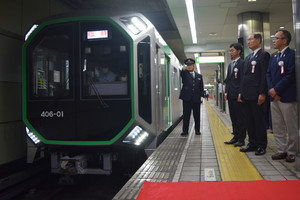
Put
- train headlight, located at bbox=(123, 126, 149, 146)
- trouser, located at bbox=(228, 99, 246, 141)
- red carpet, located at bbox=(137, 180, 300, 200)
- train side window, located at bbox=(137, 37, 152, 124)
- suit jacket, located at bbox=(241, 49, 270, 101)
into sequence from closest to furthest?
red carpet, located at bbox=(137, 180, 300, 200), train headlight, located at bbox=(123, 126, 149, 146), train side window, located at bbox=(137, 37, 152, 124), suit jacket, located at bbox=(241, 49, 270, 101), trouser, located at bbox=(228, 99, 246, 141)

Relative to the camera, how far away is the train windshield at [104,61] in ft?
12.4

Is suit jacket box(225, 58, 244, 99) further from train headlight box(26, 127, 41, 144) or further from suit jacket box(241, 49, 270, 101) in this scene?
train headlight box(26, 127, 41, 144)

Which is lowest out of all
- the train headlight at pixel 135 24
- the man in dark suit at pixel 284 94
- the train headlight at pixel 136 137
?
the train headlight at pixel 136 137

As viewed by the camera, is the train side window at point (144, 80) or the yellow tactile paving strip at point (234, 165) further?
the train side window at point (144, 80)

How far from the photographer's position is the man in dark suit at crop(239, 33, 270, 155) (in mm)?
4012

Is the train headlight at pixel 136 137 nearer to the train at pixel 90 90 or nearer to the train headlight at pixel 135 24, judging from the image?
the train at pixel 90 90

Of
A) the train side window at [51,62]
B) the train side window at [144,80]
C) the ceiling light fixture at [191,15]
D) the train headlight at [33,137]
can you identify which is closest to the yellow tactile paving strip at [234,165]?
the train side window at [144,80]

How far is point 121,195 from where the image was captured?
2771 millimetres

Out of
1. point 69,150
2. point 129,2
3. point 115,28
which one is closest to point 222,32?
point 129,2

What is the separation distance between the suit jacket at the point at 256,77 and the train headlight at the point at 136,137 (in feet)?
5.49

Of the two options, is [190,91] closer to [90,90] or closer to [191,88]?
[191,88]

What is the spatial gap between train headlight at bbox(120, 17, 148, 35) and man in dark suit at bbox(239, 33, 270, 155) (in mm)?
1632

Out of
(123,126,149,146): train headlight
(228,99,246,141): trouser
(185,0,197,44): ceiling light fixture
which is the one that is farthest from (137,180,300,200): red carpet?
(185,0,197,44): ceiling light fixture

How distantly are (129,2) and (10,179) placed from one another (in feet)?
20.9
